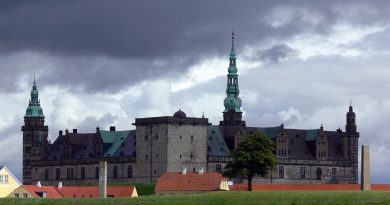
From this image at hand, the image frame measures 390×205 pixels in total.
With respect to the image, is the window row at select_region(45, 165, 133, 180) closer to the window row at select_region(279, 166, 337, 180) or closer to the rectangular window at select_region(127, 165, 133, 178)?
the rectangular window at select_region(127, 165, 133, 178)

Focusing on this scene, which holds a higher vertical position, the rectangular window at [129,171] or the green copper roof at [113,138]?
the green copper roof at [113,138]

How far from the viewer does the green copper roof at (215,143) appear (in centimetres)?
18038

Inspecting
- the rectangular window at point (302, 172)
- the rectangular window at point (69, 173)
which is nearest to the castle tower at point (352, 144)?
the rectangular window at point (302, 172)

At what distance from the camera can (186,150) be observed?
175125 mm

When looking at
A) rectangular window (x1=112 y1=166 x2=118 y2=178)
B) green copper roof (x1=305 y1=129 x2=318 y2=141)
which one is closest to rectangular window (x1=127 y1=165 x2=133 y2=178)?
rectangular window (x1=112 y1=166 x2=118 y2=178)

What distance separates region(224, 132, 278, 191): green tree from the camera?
153 metres

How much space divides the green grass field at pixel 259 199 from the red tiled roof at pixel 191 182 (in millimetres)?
14693

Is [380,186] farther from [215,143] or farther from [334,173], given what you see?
[334,173]

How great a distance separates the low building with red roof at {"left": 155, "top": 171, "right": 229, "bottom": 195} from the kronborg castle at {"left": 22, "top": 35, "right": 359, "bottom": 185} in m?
26.5

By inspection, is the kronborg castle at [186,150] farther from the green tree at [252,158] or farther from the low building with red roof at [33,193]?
the low building with red roof at [33,193]

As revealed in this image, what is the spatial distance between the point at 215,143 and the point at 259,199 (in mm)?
63290

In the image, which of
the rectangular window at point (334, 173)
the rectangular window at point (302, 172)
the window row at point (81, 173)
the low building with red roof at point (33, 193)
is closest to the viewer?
the low building with red roof at point (33, 193)

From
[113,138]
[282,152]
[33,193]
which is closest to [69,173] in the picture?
[113,138]

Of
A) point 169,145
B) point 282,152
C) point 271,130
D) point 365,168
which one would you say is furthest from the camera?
point 271,130
